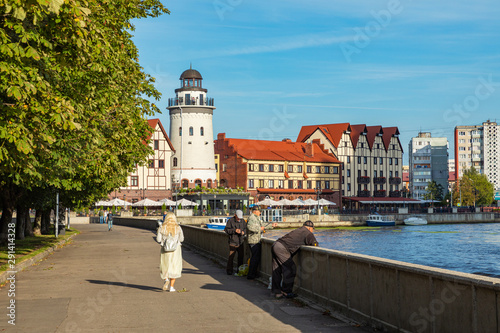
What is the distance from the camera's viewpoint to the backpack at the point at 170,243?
16.1 m

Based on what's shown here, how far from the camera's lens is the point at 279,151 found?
387ft

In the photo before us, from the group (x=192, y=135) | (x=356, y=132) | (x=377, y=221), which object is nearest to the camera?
(x=192, y=135)

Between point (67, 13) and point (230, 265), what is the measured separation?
32.6 ft

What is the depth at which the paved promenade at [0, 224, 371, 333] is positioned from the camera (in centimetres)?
1116

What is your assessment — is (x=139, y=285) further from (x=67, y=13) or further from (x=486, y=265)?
(x=486, y=265)

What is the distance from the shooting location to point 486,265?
153 feet

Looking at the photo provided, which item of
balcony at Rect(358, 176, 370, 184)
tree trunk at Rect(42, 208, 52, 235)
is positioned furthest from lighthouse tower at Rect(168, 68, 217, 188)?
tree trunk at Rect(42, 208, 52, 235)

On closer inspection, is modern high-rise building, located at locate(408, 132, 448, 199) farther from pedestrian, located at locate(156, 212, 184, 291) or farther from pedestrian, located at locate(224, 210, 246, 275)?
pedestrian, located at locate(156, 212, 184, 291)

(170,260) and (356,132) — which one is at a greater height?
(356,132)

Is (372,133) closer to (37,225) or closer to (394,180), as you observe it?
(394,180)

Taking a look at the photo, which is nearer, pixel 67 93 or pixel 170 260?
pixel 170 260

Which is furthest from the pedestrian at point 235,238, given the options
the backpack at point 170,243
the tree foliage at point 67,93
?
the tree foliage at point 67,93

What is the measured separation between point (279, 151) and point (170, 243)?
102 meters

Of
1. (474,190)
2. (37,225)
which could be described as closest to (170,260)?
(37,225)
